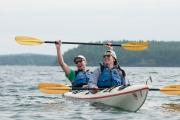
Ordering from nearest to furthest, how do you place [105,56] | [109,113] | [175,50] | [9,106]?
[109,113] < [105,56] < [9,106] < [175,50]

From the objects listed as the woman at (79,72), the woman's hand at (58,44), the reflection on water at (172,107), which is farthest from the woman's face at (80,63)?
the reflection on water at (172,107)

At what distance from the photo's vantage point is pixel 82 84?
20.5 meters

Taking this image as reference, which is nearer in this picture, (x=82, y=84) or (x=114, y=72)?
(x=114, y=72)

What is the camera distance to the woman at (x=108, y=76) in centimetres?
1827

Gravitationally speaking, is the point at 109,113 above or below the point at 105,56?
below

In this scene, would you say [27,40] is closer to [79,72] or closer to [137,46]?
[79,72]

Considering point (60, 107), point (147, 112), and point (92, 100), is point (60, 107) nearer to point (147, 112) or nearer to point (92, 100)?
point (92, 100)

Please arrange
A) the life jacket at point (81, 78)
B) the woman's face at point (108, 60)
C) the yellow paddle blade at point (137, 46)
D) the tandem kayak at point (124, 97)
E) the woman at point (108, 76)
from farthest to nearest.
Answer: the yellow paddle blade at point (137, 46) → the life jacket at point (81, 78) → the woman at point (108, 76) → the woman's face at point (108, 60) → the tandem kayak at point (124, 97)

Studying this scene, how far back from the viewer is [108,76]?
1834 cm

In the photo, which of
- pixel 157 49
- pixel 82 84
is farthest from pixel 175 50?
pixel 82 84

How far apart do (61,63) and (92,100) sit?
2.47 m

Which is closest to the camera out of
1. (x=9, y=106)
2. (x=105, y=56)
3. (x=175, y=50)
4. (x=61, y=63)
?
(x=105, y=56)

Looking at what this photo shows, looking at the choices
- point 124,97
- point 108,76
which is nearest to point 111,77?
point 108,76

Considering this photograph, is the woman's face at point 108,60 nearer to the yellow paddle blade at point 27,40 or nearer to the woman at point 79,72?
the woman at point 79,72
